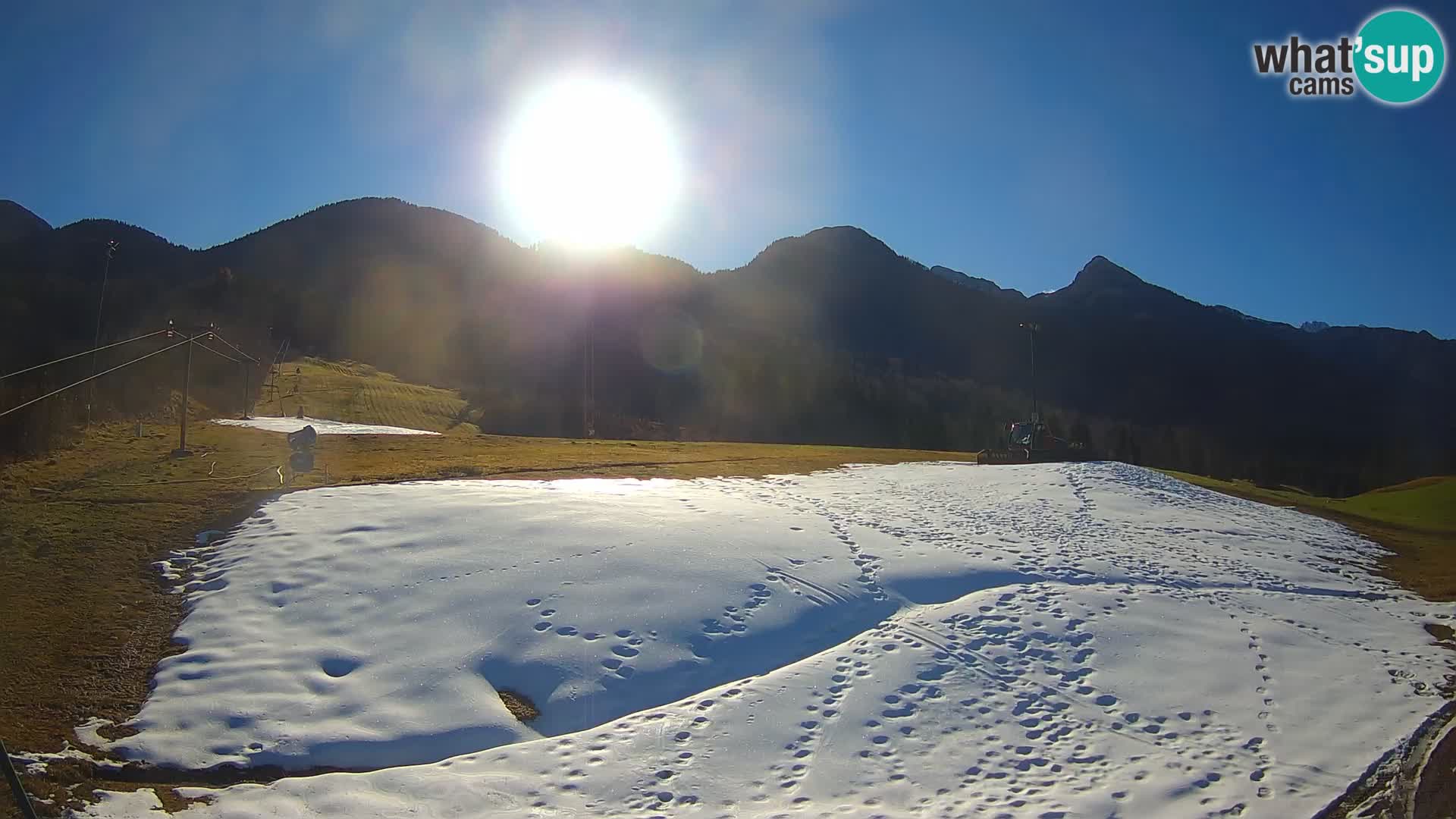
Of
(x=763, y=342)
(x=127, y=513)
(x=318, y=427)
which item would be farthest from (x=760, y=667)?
(x=763, y=342)

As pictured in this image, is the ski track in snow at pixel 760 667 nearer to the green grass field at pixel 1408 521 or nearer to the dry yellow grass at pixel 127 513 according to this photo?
the dry yellow grass at pixel 127 513

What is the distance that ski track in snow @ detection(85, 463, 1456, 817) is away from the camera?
7336 mm

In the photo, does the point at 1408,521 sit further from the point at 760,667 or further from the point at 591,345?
the point at 591,345

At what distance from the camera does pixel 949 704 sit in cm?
897

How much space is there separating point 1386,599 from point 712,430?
69.2 meters

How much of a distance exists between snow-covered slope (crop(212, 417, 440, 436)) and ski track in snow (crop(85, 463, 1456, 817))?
67.1ft

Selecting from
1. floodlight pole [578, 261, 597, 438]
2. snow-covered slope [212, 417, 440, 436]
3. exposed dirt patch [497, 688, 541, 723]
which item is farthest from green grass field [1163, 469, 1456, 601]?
floodlight pole [578, 261, 597, 438]

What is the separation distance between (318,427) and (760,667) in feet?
112

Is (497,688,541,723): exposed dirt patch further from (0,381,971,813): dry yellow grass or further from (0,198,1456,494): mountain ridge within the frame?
(0,198,1456,494): mountain ridge

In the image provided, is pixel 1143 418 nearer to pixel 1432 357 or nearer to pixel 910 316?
pixel 910 316

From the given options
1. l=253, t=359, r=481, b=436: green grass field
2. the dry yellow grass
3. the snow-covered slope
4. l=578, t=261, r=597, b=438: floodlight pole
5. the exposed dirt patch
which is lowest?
the exposed dirt patch

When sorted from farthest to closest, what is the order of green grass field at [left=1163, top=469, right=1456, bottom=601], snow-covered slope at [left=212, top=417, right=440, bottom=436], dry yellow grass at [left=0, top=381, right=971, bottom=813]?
snow-covered slope at [left=212, top=417, right=440, bottom=436] < green grass field at [left=1163, top=469, right=1456, bottom=601] < dry yellow grass at [left=0, top=381, right=971, bottom=813]

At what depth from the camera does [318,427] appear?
37656 millimetres

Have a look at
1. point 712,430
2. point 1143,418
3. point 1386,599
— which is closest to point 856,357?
point 1143,418
